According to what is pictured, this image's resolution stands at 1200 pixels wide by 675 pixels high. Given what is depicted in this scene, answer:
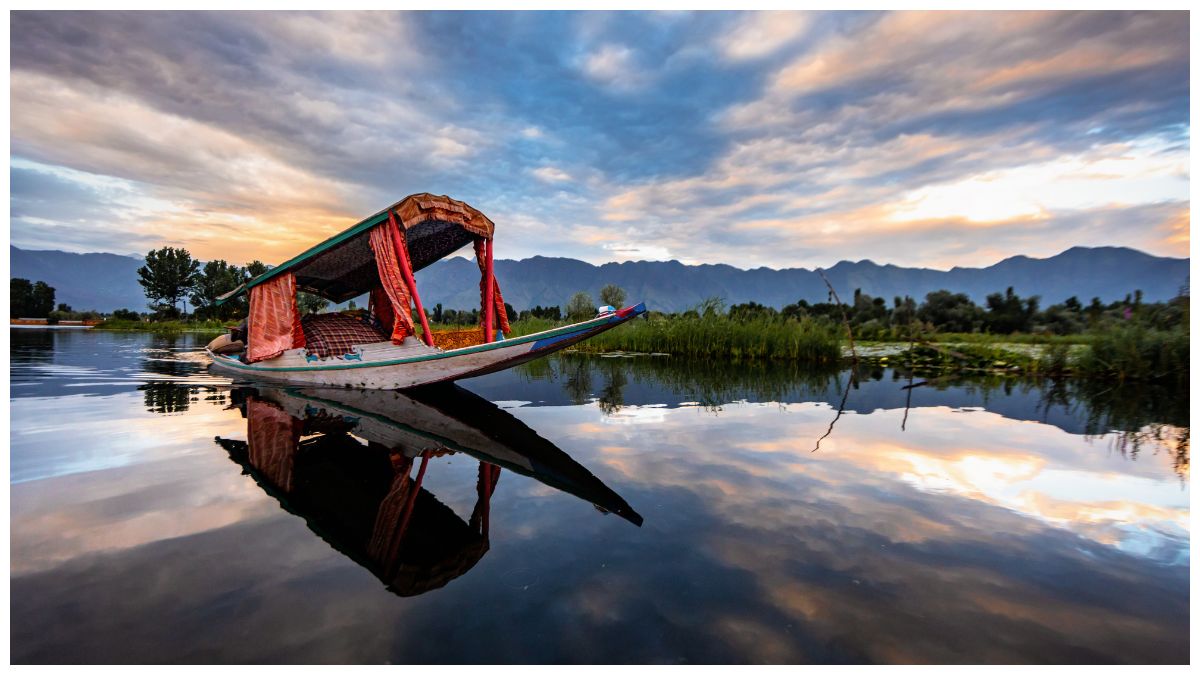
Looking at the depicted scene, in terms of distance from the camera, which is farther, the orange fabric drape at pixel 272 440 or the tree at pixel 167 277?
the tree at pixel 167 277

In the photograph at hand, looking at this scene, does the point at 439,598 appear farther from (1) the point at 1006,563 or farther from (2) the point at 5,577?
(1) the point at 1006,563

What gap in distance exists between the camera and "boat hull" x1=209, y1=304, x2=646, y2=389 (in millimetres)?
7965

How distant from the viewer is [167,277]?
57.9m

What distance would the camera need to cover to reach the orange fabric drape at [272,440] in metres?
4.52

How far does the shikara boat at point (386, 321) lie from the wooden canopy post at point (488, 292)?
0.07 feet

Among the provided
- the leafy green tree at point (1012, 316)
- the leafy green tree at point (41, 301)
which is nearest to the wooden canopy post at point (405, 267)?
the leafy green tree at point (1012, 316)

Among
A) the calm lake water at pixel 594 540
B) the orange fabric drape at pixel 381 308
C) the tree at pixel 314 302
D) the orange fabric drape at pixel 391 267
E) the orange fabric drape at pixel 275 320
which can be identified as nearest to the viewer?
the calm lake water at pixel 594 540

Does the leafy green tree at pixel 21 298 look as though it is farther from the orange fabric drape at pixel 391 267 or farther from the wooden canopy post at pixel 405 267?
the wooden canopy post at pixel 405 267

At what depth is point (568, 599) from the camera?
2480 mm

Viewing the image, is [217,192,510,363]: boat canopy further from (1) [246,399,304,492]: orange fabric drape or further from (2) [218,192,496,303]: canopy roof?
(1) [246,399,304,492]: orange fabric drape

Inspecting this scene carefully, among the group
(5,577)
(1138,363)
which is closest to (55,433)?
(5,577)

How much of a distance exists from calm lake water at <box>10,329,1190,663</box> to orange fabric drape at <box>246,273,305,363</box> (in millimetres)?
3460

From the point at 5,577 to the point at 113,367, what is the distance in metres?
14.0

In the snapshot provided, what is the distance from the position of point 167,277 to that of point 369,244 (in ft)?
219
